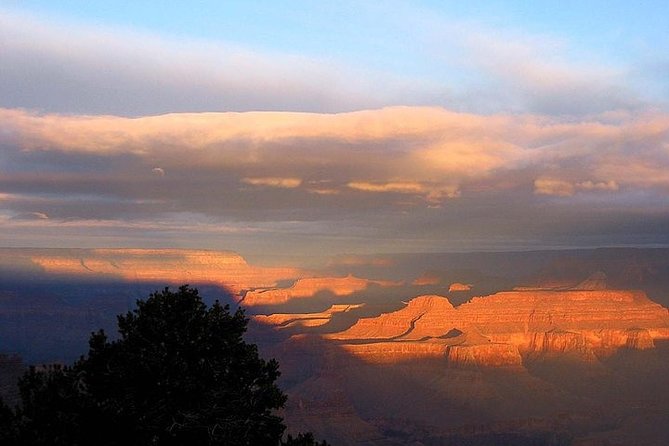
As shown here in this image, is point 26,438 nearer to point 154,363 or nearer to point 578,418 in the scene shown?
point 154,363

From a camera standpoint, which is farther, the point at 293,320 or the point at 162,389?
the point at 293,320

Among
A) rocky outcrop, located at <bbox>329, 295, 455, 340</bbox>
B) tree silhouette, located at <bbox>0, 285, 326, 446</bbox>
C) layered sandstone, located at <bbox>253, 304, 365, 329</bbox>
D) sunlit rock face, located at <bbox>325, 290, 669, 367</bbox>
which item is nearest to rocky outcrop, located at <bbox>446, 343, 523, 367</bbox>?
sunlit rock face, located at <bbox>325, 290, 669, 367</bbox>

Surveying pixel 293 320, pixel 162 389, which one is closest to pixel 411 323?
pixel 293 320

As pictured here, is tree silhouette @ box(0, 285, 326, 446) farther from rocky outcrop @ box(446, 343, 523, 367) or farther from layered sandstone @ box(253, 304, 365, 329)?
layered sandstone @ box(253, 304, 365, 329)

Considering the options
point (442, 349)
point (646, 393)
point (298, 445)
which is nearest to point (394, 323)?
point (442, 349)

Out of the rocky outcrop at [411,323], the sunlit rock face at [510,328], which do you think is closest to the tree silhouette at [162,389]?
the sunlit rock face at [510,328]

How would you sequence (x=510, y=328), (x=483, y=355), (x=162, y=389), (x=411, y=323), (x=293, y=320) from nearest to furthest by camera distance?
(x=162, y=389) → (x=483, y=355) → (x=411, y=323) → (x=510, y=328) → (x=293, y=320)

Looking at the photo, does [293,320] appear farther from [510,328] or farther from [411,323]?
[510,328]
